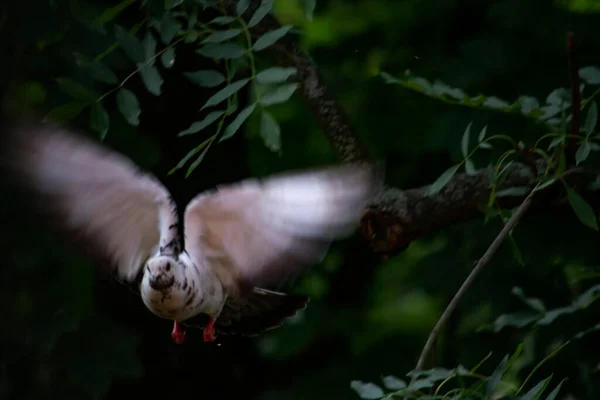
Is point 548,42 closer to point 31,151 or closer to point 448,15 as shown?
point 448,15

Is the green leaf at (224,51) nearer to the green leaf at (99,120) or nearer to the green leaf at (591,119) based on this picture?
the green leaf at (99,120)

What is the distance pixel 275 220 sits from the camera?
1653 millimetres

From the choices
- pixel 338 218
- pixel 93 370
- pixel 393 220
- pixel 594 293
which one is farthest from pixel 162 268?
pixel 93 370

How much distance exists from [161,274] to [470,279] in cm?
60

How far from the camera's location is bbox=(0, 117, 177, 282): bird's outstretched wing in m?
1.74

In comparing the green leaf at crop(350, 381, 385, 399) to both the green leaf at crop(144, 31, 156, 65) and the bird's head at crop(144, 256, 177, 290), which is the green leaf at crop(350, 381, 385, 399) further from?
the green leaf at crop(144, 31, 156, 65)

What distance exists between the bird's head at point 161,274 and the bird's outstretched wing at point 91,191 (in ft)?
0.40

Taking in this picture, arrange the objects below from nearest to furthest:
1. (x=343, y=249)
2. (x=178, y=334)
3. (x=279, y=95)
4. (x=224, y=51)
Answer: (x=279, y=95)
(x=224, y=51)
(x=178, y=334)
(x=343, y=249)

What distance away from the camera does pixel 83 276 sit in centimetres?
263

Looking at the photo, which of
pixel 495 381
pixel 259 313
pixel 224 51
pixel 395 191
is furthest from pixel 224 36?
pixel 495 381

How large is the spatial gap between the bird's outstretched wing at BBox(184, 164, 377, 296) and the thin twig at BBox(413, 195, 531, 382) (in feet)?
0.95

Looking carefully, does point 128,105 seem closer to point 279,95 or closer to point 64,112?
point 64,112

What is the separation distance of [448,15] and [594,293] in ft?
4.34

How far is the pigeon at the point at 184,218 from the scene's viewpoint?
160cm
